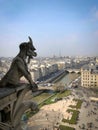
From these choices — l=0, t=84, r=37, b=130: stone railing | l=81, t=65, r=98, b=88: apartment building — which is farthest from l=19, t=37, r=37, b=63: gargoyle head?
l=81, t=65, r=98, b=88: apartment building

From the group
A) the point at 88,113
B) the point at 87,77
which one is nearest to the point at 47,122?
the point at 88,113

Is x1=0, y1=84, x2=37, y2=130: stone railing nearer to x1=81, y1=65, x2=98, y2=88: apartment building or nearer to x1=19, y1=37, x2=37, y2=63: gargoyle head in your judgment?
x1=19, y1=37, x2=37, y2=63: gargoyle head

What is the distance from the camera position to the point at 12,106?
309cm

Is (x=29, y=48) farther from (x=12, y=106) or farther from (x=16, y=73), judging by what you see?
(x=12, y=106)

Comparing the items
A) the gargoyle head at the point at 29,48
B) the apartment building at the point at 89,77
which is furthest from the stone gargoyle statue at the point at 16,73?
the apartment building at the point at 89,77

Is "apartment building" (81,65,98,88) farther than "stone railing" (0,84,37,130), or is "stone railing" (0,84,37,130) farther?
"apartment building" (81,65,98,88)

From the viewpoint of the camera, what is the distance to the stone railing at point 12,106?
2.87 meters

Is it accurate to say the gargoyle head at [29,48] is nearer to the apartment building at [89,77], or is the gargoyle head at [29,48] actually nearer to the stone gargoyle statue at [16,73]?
the stone gargoyle statue at [16,73]

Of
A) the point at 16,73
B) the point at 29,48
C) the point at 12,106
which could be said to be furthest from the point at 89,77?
the point at 12,106

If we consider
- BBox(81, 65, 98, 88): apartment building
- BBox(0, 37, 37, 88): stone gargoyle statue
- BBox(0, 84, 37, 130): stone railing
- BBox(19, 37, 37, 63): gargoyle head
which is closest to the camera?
BBox(0, 84, 37, 130): stone railing

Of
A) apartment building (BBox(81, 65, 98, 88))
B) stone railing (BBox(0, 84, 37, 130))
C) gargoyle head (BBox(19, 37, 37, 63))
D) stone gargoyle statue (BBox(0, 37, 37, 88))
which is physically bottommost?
apartment building (BBox(81, 65, 98, 88))

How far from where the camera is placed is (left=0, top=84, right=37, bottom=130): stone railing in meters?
2.87

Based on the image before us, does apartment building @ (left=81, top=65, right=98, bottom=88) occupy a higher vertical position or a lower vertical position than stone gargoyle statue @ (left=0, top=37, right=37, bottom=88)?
lower

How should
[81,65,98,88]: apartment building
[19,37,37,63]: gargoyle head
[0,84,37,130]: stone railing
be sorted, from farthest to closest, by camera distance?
[81,65,98,88]: apartment building, [19,37,37,63]: gargoyle head, [0,84,37,130]: stone railing
